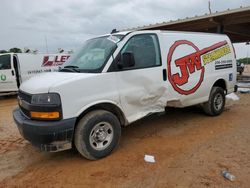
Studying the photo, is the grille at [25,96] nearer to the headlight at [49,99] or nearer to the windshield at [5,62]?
the headlight at [49,99]

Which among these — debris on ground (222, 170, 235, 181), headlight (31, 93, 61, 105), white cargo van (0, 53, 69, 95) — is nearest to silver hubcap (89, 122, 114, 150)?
headlight (31, 93, 61, 105)

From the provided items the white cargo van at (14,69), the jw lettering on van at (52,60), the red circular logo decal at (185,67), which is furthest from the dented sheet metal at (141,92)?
the jw lettering on van at (52,60)

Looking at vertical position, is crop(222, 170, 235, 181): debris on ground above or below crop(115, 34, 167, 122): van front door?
below

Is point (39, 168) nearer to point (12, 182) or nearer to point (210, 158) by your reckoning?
point (12, 182)

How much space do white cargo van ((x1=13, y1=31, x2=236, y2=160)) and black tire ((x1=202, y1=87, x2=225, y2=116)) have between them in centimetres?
52

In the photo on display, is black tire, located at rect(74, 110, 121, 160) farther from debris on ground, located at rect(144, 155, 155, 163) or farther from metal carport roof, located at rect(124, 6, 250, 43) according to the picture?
metal carport roof, located at rect(124, 6, 250, 43)

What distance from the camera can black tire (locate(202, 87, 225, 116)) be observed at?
20.2 ft

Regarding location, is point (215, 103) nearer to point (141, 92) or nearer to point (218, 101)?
point (218, 101)

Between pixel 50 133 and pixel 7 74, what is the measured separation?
8.99m

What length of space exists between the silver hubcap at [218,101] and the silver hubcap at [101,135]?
11.7 ft

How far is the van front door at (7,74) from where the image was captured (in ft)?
36.0

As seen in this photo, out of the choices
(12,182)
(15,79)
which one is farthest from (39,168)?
(15,79)

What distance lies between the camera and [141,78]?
14.3 ft

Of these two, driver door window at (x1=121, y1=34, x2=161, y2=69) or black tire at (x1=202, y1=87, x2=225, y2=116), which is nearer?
driver door window at (x1=121, y1=34, x2=161, y2=69)
